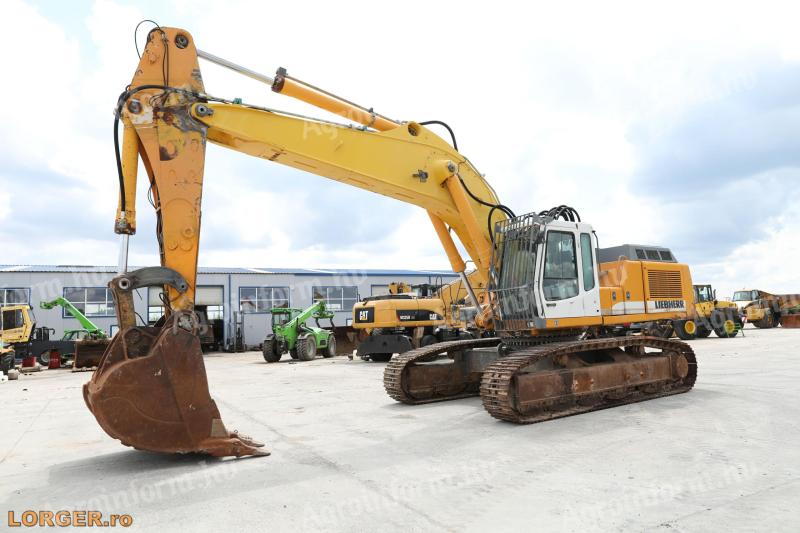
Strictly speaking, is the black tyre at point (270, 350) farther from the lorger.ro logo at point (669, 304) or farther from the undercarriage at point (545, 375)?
the lorger.ro logo at point (669, 304)

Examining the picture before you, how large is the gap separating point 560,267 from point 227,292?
3214cm

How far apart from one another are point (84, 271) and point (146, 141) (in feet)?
106

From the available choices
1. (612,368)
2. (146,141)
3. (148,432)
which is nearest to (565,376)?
(612,368)

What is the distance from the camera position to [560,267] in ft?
27.8

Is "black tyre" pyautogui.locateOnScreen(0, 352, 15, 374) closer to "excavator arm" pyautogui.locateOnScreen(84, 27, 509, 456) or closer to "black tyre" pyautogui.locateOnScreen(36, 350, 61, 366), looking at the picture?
"black tyre" pyautogui.locateOnScreen(36, 350, 61, 366)

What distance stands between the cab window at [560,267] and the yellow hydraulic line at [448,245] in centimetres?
157

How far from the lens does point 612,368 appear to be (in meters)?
8.52

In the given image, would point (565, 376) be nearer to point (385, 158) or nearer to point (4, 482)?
point (385, 158)

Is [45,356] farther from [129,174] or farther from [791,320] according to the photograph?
[791,320]

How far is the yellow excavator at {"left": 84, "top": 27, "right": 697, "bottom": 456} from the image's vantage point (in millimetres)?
5520

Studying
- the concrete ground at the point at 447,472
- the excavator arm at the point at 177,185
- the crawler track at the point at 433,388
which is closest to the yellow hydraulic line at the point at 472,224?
the excavator arm at the point at 177,185

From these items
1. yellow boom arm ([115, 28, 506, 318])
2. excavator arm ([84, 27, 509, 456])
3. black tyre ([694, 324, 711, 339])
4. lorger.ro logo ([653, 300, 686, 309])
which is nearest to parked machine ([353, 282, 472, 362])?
lorger.ro logo ([653, 300, 686, 309])

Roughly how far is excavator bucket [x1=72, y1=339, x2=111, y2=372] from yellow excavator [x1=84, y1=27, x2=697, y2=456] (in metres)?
18.4

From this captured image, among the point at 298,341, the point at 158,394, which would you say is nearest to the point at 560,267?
the point at 158,394
